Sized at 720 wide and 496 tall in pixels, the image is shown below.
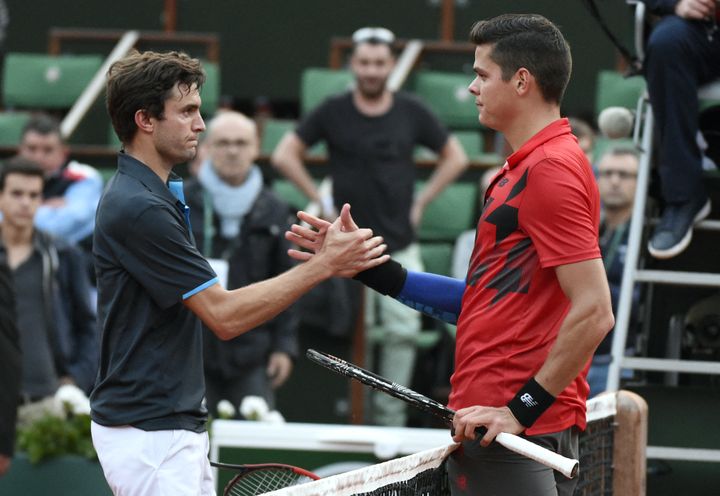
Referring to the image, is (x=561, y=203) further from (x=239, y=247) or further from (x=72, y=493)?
(x=239, y=247)

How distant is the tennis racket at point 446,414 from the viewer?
10.6 ft

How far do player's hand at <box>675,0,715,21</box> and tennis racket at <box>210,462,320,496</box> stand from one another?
2.34 metres

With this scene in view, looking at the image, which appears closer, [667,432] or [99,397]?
[99,397]

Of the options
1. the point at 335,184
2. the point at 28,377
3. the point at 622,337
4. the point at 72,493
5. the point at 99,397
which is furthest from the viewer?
the point at 335,184

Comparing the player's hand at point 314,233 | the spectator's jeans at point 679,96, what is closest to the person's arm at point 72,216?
the spectator's jeans at point 679,96

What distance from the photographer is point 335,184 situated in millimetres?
8125

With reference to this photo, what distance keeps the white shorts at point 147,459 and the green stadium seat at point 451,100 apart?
6913mm

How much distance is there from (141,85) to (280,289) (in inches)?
26.5

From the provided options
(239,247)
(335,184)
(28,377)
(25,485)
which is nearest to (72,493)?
(25,485)

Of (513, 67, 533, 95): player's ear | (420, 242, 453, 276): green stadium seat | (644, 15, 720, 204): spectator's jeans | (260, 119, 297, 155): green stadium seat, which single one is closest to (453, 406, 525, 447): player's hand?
(513, 67, 533, 95): player's ear

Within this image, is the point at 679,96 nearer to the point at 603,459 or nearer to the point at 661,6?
the point at 661,6

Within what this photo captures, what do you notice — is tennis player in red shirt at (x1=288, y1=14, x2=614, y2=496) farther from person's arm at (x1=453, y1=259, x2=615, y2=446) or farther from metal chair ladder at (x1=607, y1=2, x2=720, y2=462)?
metal chair ladder at (x1=607, y1=2, x2=720, y2=462)

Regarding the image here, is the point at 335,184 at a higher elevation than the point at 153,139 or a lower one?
lower

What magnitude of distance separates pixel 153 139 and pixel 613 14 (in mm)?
8009
